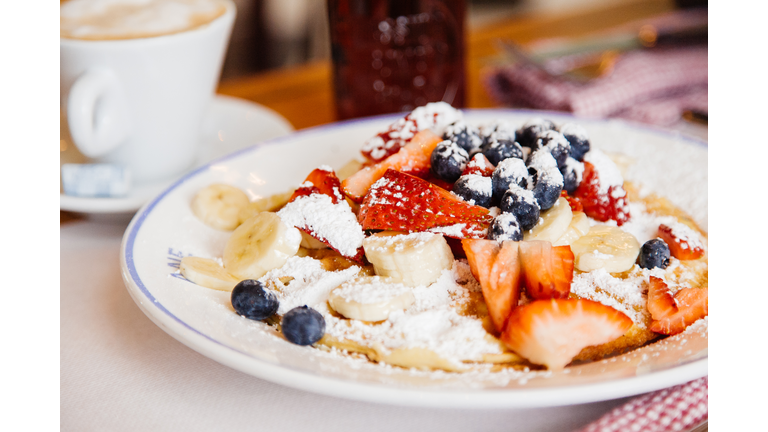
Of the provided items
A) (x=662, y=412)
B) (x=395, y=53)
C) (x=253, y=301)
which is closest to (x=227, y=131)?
(x=395, y=53)

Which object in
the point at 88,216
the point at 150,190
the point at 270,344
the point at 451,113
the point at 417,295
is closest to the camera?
the point at 270,344

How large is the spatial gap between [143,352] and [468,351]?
48cm

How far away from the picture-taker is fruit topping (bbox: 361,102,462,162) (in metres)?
1.06

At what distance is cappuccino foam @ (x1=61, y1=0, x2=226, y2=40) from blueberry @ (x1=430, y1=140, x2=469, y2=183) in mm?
691

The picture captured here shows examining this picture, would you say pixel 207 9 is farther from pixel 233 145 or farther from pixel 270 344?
pixel 270 344

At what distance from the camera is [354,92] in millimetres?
1580

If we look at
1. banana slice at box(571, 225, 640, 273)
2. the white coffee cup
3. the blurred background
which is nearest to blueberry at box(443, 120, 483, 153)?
banana slice at box(571, 225, 640, 273)

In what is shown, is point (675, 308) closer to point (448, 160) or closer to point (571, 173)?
point (571, 173)

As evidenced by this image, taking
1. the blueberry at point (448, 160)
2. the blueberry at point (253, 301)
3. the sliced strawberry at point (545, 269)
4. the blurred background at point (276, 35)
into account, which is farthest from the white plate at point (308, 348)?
the blurred background at point (276, 35)

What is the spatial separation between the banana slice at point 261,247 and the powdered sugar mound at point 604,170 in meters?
0.50

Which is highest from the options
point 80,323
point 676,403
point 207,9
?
point 207,9

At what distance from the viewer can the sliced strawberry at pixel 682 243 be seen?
0.95 metres

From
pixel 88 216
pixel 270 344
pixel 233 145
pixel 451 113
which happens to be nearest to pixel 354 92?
pixel 233 145

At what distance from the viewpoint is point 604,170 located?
1.01 metres
